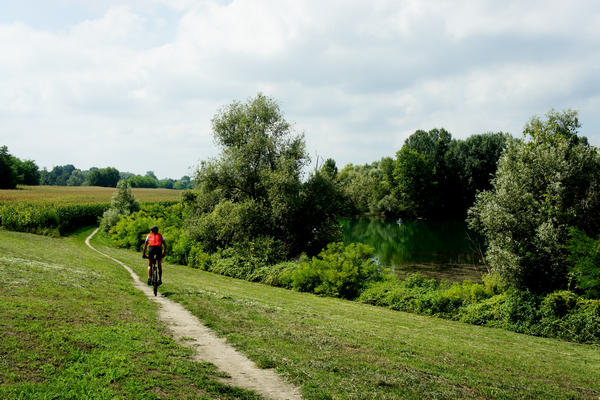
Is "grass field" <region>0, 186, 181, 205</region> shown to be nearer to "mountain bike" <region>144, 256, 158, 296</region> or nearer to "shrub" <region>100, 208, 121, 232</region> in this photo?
"shrub" <region>100, 208, 121, 232</region>

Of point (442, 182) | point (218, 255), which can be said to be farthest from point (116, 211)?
point (442, 182)

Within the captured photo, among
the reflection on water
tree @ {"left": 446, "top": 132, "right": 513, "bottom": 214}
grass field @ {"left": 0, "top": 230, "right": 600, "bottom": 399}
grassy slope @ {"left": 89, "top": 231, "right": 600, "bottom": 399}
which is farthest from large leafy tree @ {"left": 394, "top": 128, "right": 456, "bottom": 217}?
grass field @ {"left": 0, "top": 230, "right": 600, "bottom": 399}

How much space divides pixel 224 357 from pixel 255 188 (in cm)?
2736

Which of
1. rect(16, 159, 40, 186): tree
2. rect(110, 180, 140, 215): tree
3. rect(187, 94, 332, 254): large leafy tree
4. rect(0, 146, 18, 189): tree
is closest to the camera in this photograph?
rect(187, 94, 332, 254): large leafy tree

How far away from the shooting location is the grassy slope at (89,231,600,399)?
307 inches

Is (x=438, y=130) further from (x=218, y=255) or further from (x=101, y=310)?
(x=101, y=310)

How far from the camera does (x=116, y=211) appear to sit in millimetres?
53250

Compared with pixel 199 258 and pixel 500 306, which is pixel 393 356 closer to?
pixel 500 306

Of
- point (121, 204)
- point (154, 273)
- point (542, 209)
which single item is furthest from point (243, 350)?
point (121, 204)

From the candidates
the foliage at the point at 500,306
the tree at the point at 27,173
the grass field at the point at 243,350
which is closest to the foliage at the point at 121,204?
the grass field at the point at 243,350

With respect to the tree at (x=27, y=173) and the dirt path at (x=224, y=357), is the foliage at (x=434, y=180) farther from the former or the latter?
the tree at (x=27, y=173)

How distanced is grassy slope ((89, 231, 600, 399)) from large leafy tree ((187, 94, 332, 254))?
17473mm

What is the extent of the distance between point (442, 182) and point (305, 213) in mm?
78193

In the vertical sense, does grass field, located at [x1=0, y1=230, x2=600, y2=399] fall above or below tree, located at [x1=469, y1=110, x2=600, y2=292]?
below
